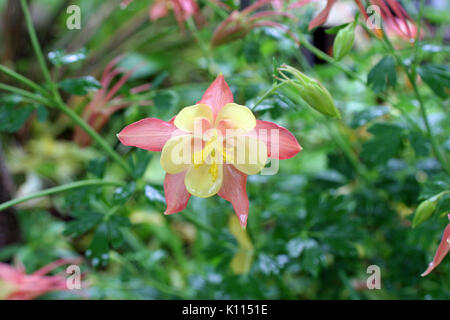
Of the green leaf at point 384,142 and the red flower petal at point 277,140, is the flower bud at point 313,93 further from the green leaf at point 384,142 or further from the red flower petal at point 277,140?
the green leaf at point 384,142

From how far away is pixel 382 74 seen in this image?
0.56m

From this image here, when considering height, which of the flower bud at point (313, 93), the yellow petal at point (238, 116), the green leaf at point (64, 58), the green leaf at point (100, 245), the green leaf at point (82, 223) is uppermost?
the green leaf at point (64, 58)

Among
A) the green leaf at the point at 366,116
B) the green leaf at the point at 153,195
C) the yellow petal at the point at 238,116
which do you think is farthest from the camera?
the green leaf at the point at 366,116

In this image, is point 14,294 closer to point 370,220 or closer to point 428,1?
point 370,220

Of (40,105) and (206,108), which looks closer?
(206,108)

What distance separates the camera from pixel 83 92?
1.98ft

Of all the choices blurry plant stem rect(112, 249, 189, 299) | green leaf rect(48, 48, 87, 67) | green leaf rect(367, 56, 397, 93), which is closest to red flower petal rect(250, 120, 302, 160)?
green leaf rect(367, 56, 397, 93)

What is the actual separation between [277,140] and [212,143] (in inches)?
2.8

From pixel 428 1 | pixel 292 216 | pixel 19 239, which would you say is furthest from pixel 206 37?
pixel 428 1

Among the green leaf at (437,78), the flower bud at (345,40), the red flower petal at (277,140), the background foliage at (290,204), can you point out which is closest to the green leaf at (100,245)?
the background foliage at (290,204)

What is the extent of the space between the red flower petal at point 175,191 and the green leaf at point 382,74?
301 mm

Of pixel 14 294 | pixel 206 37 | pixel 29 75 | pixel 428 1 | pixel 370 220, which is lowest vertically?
pixel 14 294

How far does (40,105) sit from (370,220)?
65 centimetres

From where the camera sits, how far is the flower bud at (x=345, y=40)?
48cm
